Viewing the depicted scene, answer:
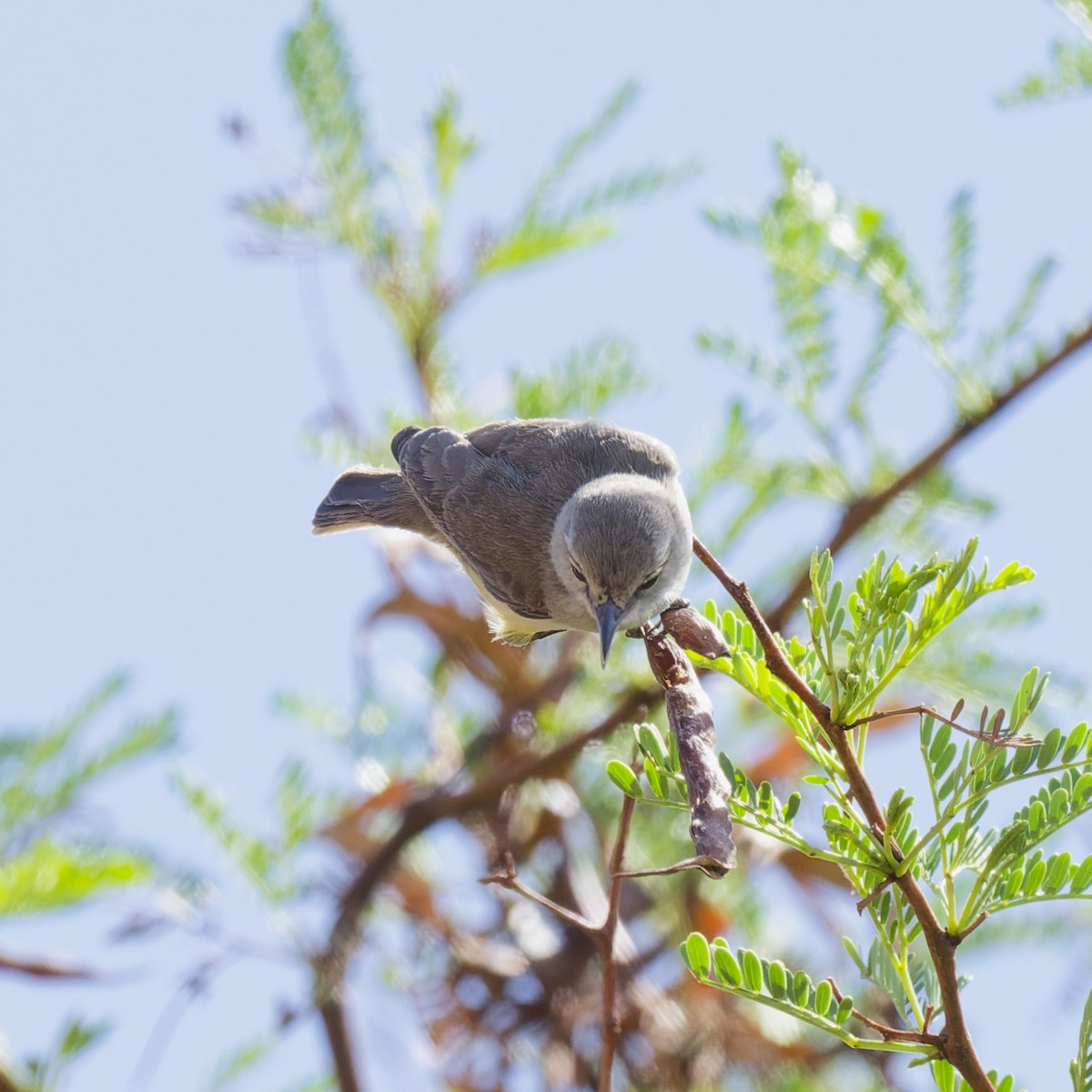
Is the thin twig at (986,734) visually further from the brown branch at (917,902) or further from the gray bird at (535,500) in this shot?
the gray bird at (535,500)

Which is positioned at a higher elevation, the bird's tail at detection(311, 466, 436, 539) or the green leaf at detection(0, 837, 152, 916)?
the green leaf at detection(0, 837, 152, 916)

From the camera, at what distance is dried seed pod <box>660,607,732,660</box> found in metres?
1.55

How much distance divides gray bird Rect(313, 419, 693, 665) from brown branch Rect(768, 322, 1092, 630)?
0.63m

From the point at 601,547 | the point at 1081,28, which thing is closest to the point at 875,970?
the point at 601,547

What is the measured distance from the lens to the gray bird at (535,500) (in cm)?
338

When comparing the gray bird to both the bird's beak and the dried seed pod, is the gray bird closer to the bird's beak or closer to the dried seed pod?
the bird's beak

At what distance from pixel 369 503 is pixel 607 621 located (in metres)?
1.26

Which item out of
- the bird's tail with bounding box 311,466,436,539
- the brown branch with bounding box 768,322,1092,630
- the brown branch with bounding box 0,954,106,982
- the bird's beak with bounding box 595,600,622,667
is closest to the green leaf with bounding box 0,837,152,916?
the brown branch with bounding box 0,954,106,982

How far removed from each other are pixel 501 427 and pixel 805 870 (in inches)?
57.2

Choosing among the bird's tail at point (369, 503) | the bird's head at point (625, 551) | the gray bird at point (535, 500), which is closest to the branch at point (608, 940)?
the bird's head at point (625, 551)

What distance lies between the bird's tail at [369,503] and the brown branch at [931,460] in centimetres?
160

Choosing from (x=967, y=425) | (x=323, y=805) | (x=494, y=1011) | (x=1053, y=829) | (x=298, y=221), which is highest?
(x=298, y=221)

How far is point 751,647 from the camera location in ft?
5.27

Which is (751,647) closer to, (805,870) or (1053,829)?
(1053,829)
